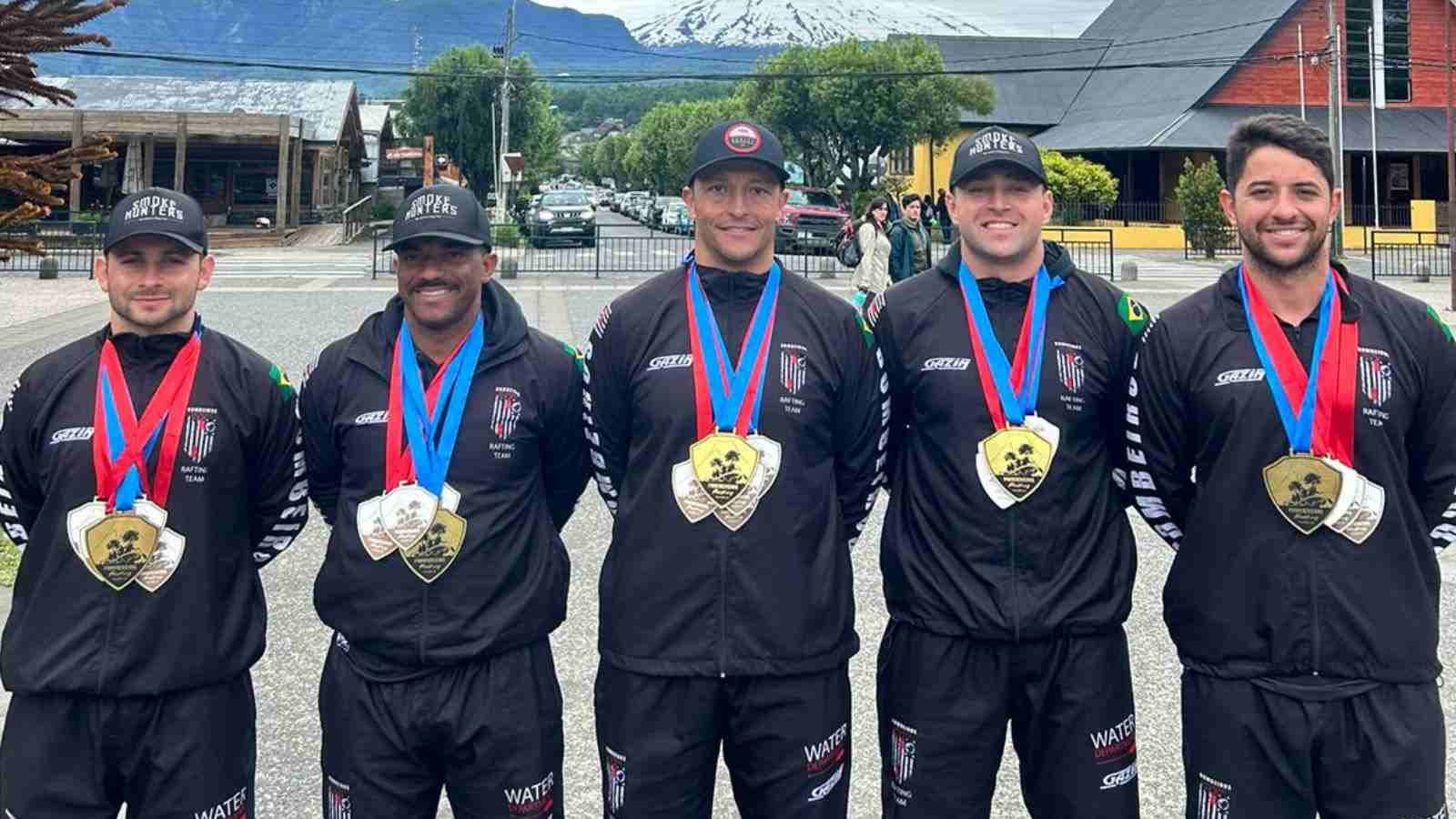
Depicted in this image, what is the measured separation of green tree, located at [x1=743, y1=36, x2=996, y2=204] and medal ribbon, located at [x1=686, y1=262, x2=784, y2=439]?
143 ft

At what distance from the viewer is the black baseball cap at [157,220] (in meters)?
3.24

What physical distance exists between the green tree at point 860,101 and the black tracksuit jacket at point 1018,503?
4346 cm

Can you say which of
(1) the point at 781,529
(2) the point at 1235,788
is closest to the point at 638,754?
(1) the point at 781,529

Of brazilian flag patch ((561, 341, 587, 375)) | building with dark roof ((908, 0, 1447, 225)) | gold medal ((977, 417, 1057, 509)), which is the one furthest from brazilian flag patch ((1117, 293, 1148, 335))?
building with dark roof ((908, 0, 1447, 225))

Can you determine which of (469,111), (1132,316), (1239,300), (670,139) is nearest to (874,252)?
(1132,316)

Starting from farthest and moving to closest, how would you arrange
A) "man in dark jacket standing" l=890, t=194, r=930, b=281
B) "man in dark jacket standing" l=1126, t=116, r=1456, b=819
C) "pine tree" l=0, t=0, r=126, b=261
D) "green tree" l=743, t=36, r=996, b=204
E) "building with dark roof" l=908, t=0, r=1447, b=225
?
"green tree" l=743, t=36, r=996, b=204
"building with dark roof" l=908, t=0, r=1447, b=225
"man in dark jacket standing" l=890, t=194, r=930, b=281
"pine tree" l=0, t=0, r=126, b=261
"man in dark jacket standing" l=1126, t=116, r=1456, b=819

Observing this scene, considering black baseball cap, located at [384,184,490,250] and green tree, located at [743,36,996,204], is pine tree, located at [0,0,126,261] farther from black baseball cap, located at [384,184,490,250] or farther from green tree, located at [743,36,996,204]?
green tree, located at [743,36,996,204]

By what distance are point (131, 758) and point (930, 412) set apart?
233 centimetres

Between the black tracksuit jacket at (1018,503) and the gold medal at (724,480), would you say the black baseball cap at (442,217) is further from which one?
the black tracksuit jacket at (1018,503)

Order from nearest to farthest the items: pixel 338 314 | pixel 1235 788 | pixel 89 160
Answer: pixel 1235 788 → pixel 89 160 → pixel 338 314

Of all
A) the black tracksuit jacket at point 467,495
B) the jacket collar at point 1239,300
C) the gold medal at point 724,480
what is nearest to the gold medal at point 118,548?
the black tracksuit jacket at point 467,495

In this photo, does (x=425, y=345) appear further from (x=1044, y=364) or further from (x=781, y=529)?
(x=1044, y=364)

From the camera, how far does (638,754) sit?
323 cm

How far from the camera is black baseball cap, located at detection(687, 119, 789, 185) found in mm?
3400
